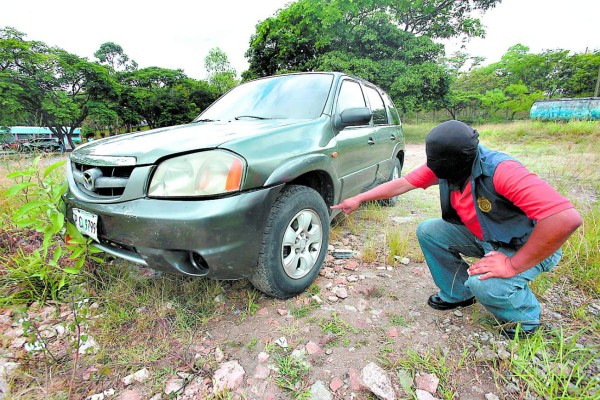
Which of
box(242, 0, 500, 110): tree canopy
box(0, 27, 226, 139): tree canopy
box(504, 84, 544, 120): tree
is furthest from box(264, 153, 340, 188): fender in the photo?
box(504, 84, 544, 120): tree

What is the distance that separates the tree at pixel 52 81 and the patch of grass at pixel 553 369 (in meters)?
21.1

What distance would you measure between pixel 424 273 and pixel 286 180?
139 cm

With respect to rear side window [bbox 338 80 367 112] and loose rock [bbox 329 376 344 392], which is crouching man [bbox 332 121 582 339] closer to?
loose rock [bbox 329 376 344 392]

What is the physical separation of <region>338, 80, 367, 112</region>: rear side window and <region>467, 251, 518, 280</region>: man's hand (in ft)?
5.29

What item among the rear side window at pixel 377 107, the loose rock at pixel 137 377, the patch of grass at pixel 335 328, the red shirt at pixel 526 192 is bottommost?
the loose rock at pixel 137 377

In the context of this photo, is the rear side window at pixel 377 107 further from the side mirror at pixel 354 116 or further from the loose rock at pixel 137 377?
the loose rock at pixel 137 377

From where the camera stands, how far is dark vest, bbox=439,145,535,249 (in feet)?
4.22

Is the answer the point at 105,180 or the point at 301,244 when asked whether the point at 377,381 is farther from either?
the point at 105,180

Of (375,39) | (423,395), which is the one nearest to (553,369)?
(423,395)

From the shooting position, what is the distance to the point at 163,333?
1.59 m

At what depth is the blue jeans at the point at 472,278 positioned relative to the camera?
1.37 m

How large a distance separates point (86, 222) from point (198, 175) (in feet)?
2.42

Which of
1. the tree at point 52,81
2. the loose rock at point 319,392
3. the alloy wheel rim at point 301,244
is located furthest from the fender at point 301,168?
the tree at point 52,81

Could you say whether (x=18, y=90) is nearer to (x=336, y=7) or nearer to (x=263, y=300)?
(x=336, y=7)
